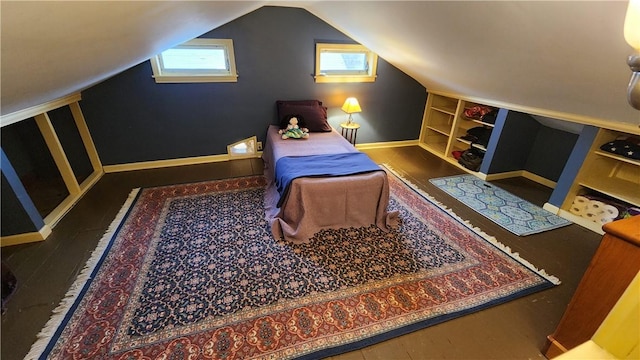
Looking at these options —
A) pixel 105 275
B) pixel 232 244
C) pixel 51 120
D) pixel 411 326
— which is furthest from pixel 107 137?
pixel 411 326

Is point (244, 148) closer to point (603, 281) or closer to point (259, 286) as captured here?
point (259, 286)

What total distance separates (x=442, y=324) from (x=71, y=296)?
2.48m

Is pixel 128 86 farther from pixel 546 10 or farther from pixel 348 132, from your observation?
pixel 546 10

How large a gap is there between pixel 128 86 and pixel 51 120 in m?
0.83

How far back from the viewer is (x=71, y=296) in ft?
5.79

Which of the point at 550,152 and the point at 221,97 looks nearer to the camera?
the point at 550,152

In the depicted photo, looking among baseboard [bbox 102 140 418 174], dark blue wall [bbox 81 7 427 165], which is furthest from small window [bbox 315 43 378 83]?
baseboard [bbox 102 140 418 174]

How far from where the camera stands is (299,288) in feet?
6.18

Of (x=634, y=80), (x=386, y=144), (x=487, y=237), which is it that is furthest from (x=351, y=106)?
(x=634, y=80)

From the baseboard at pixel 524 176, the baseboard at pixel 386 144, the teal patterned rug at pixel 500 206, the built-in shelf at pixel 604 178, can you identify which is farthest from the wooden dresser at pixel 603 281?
the baseboard at pixel 386 144

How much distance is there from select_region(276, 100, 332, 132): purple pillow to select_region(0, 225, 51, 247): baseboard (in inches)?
106

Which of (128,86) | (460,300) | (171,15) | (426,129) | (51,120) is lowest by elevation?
(460,300)

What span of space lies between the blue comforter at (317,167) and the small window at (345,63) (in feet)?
5.43

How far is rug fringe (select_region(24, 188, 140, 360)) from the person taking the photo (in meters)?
1.47
